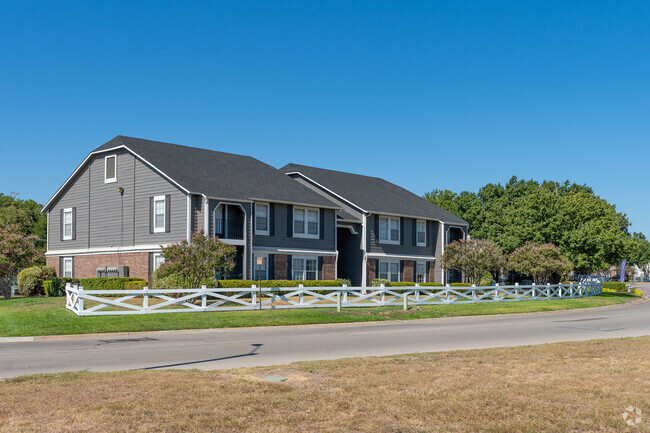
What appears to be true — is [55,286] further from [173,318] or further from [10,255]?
[173,318]

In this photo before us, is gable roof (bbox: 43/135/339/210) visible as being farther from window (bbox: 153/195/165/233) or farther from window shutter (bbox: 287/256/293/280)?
window shutter (bbox: 287/256/293/280)

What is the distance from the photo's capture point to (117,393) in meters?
Result: 8.98

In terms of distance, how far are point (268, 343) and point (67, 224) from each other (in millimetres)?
28429

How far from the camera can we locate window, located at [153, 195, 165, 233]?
3616 cm

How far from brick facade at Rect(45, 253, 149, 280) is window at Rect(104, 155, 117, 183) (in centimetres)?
463

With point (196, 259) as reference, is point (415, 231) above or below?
above

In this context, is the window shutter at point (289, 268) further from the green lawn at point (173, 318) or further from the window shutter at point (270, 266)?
the green lawn at point (173, 318)

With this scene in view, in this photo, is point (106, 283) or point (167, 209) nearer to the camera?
point (106, 283)

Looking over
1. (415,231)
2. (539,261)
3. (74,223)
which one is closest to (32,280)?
(74,223)

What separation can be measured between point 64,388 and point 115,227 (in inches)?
1200

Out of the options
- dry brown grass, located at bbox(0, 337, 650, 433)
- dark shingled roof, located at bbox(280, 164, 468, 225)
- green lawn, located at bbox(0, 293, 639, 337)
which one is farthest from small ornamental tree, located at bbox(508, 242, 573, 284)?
dry brown grass, located at bbox(0, 337, 650, 433)

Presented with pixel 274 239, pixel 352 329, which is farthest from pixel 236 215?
pixel 352 329

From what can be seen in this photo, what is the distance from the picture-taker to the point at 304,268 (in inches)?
1596

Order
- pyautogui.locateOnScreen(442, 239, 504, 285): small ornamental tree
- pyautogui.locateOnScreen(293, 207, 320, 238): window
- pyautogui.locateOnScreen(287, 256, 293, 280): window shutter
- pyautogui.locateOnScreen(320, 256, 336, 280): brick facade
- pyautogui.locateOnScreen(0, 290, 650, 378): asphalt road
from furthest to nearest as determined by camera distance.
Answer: pyautogui.locateOnScreen(442, 239, 504, 285): small ornamental tree
pyautogui.locateOnScreen(320, 256, 336, 280): brick facade
pyautogui.locateOnScreen(293, 207, 320, 238): window
pyautogui.locateOnScreen(287, 256, 293, 280): window shutter
pyautogui.locateOnScreen(0, 290, 650, 378): asphalt road
